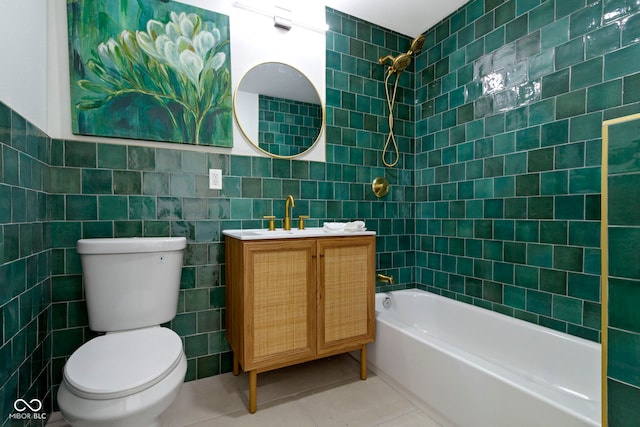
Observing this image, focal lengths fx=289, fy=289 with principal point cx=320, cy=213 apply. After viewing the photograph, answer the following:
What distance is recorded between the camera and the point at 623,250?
74cm

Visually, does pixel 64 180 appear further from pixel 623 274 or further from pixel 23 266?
pixel 623 274

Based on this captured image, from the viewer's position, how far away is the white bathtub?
3.71 ft

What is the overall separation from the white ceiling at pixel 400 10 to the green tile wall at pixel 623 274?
194 cm

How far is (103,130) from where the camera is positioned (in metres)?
1.61

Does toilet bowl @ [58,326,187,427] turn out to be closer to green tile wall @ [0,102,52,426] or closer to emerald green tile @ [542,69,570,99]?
green tile wall @ [0,102,52,426]

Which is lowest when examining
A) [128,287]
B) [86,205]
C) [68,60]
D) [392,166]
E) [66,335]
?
[66,335]

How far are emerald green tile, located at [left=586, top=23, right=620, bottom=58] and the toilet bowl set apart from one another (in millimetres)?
2474

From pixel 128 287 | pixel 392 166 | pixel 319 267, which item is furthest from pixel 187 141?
pixel 392 166

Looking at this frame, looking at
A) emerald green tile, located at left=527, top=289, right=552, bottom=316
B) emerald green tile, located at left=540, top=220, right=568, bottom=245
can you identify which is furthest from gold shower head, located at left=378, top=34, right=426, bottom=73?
emerald green tile, located at left=527, top=289, right=552, bottom=316

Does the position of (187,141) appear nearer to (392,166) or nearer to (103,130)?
(103,130)

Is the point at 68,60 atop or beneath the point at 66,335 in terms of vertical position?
atop

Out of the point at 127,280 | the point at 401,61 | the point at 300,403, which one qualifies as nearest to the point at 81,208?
the point at 127,280

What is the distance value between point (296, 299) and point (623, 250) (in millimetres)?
1330

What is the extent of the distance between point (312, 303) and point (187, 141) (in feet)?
4.08
